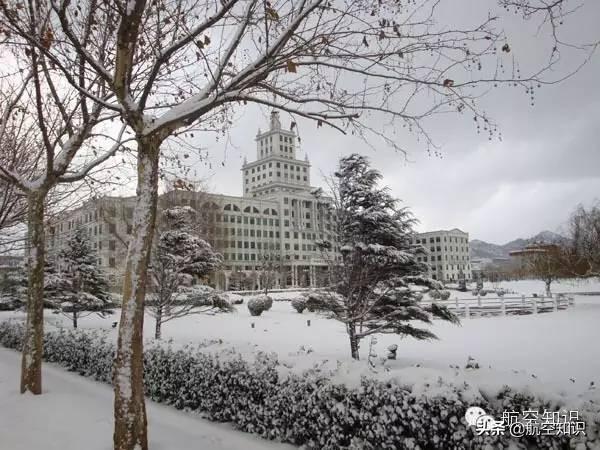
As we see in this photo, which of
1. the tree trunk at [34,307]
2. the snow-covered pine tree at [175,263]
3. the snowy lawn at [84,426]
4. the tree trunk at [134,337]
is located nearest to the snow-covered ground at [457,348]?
the snowy lawn at [84,426]

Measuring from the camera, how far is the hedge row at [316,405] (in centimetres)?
423

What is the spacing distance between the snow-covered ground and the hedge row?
0.76ft

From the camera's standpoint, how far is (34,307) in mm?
8594

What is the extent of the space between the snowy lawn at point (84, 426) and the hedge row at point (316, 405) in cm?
29

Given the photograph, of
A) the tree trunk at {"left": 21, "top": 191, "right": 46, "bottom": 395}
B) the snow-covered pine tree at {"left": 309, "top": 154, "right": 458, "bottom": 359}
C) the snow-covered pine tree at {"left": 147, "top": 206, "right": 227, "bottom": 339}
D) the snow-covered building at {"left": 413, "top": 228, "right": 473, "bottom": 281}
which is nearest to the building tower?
the snow-covered building at {"left": 413, "top": 228, "right": 473, "bottom": 281}

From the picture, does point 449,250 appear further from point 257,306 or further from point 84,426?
point 84,426

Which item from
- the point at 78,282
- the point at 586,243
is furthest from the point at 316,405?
the point at 586,243

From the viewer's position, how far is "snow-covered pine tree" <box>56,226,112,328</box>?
23312 mm

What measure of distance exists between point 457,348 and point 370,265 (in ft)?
20.1

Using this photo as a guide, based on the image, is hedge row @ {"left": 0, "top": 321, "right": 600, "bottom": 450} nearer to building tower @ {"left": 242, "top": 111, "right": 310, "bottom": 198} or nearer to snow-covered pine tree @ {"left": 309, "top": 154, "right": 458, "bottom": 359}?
snow-covered pine tree @ {"left": 309, "top": 154, "right": 458, "bottom": 359}

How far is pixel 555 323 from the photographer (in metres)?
20.6

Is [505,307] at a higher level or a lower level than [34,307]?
lower

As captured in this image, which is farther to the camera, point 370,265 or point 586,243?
point 586,243

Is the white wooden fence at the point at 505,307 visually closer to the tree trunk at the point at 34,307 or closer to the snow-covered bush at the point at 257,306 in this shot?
the snow-covered bush at the point at 257,306
